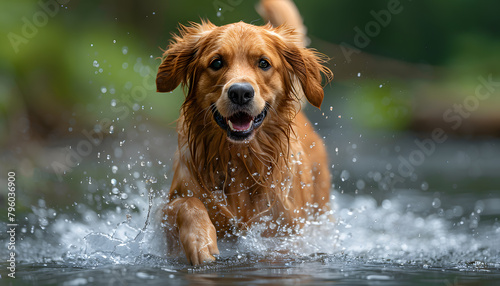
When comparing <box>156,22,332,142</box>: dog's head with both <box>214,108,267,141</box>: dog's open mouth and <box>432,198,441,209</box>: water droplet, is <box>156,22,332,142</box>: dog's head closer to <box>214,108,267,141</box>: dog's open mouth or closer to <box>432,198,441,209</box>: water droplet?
<box>214,108,267,141</box>: dog's open mouth

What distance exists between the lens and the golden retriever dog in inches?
133

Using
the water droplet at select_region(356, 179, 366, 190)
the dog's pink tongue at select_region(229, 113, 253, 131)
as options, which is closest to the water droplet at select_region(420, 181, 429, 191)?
the water droplet at select_region(356, 179, 366, 190)

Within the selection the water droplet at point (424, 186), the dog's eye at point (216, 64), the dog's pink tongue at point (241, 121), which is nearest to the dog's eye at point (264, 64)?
the dog's eye at point (216, 64)

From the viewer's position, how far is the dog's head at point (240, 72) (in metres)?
3.34

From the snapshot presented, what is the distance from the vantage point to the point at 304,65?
3906mm

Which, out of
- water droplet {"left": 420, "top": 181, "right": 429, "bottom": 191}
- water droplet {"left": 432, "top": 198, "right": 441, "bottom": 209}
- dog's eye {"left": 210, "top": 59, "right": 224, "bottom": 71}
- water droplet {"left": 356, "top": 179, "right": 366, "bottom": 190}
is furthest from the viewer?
water droplet {"left": 356, "top": 179, "right": 366, "bottom": 190}

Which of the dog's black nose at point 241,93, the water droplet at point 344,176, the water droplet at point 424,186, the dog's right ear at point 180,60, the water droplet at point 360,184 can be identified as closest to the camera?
the dog's black nose at point 241,93

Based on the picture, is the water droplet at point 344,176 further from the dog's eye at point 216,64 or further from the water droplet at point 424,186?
the dog's eye at point 216,64

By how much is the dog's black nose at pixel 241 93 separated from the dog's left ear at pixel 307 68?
659 mm

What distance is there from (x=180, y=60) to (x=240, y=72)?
60cm

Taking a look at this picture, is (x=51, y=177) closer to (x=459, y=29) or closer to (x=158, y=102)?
(x=158, y=102)

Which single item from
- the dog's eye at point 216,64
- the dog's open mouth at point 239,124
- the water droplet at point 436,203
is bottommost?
the water droplet at point 436,203

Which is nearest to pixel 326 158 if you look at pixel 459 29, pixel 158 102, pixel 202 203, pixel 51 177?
pixel 202 203

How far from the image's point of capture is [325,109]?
461 inches
